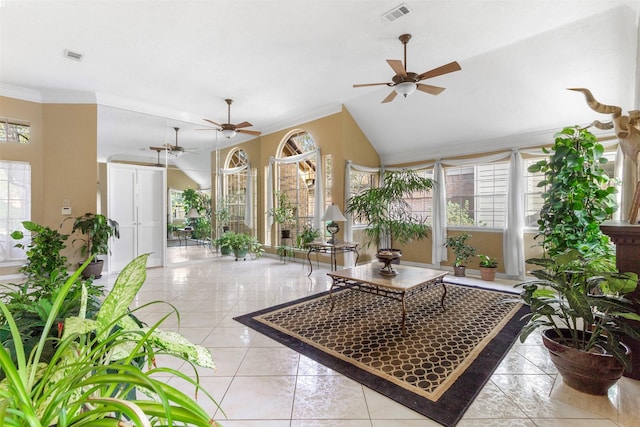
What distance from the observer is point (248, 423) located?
65.9 inches

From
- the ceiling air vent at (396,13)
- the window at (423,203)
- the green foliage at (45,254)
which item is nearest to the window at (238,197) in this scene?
the green foliage at (45,254)

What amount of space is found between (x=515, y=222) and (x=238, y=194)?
6.12 metres

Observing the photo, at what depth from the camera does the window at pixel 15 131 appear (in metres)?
4.70

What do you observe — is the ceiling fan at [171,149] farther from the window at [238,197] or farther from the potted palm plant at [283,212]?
the potted palm plant at [283,212]

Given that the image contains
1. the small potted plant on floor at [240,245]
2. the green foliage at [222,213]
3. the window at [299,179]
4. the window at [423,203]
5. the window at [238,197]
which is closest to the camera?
the window at [423,203]

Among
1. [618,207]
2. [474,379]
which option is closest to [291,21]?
[474,379]

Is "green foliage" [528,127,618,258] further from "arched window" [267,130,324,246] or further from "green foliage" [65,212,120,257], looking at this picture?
"green foliage" [65,212,120,257]

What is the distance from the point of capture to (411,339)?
269 centimetres

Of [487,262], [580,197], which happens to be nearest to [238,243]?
[487,262]

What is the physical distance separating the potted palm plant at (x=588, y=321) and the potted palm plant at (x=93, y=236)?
5.83m

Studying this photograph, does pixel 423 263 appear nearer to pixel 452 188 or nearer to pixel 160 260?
pixel 452 188

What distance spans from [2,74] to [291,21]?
4.55 meters

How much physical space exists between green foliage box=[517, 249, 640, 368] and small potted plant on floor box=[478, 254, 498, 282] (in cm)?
285

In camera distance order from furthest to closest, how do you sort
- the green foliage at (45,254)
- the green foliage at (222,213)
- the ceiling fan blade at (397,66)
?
the green foliage at (222,213) → the green foliage at (45,254) → the ceiling fan blade at (397,66)
